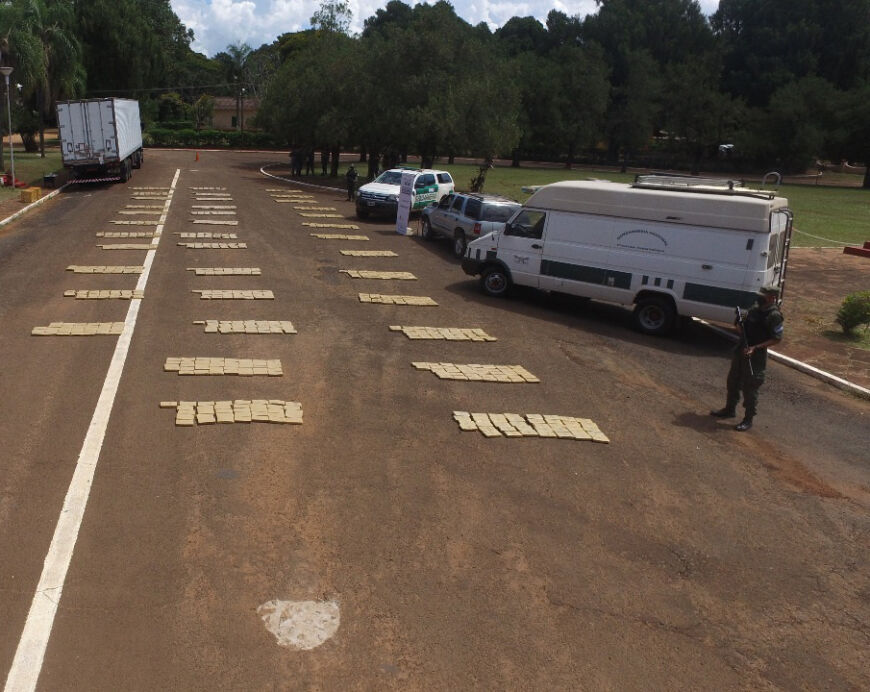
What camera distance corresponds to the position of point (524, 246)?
1569 centimetres

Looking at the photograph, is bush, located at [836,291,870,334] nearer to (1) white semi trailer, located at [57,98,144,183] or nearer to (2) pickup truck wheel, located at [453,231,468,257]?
(2) pickup truck wheel, located at [453,231,468,257]

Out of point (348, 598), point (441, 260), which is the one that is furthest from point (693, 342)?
point (348, 598)

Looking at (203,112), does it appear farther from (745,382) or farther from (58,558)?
(58,558)

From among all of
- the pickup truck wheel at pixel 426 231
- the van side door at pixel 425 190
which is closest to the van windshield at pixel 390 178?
the van side door at pixel 425 190

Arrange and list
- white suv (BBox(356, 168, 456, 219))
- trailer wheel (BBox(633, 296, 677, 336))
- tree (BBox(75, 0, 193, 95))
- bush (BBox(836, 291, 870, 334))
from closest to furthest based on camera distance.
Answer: trailer wheel (BBox(633, 296, 677, 336)) → bush (BBox(836, 291, 870, 334)) → white suv (BBox(356, 168, 456, 219)) → tree (BBox(75, 0, 193, 95))

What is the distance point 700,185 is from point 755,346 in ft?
18.1

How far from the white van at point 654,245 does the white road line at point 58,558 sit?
8.60 meters

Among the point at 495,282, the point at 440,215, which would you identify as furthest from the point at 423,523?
the point at 440,215

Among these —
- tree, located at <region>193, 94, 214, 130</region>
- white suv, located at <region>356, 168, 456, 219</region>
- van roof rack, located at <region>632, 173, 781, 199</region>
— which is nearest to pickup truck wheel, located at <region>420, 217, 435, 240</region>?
white suv, located at <region>356, 168, 456, 219</region>

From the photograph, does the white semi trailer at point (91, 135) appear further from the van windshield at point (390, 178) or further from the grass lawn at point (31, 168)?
the van windshield at point (390, 178)

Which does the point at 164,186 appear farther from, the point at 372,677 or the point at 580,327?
the point at 372,677

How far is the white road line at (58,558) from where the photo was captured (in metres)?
4.80

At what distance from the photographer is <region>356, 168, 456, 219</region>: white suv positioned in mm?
27047

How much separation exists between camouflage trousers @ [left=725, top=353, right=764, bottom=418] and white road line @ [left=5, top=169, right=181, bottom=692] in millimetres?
7531
